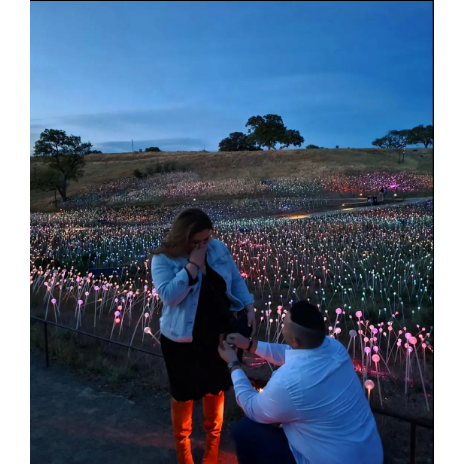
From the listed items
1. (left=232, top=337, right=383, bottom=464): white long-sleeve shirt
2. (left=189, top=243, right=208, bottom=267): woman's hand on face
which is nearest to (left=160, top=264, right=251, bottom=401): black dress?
(left=189, top=243, right=208, bottom=267): woman's hand on face

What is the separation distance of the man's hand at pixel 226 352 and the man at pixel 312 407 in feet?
0.68

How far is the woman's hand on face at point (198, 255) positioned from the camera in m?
2.08

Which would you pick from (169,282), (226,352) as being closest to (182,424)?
(226,352)

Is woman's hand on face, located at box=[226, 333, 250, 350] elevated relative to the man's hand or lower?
elevated

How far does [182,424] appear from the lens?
221 cm

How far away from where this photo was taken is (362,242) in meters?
8.93

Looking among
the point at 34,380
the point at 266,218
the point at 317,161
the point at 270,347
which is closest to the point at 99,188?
the point at 266,218

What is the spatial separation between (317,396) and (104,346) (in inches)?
132

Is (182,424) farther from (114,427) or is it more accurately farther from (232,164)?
(232,164)

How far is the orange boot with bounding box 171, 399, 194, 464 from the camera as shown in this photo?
2205 millimetres

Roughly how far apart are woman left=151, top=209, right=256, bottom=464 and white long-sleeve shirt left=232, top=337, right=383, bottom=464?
1.80 feet

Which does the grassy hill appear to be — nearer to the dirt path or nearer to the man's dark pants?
the man's dark pants

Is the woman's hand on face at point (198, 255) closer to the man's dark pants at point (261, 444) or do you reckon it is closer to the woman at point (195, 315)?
the woman at point (195, 315)

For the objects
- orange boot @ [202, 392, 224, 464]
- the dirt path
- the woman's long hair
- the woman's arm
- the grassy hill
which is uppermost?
the grassy hill
